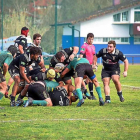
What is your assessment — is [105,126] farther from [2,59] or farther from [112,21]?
[112,21]

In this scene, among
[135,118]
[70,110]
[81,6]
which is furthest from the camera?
[81,6]

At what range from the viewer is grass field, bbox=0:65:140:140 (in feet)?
28.3

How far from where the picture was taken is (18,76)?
13.4 metres

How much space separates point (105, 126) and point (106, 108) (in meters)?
2.87

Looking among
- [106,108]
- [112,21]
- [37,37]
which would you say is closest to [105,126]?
[106,108]

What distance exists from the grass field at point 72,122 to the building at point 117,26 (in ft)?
150

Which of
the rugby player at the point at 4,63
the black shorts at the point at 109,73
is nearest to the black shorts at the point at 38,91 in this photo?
the rugby player at the point at 4,63

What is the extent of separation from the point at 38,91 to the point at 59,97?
0.66 metres

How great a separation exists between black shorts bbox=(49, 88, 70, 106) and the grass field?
29cm

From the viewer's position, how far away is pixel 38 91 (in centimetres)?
1266

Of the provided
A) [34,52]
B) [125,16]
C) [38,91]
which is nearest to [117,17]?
[125,16]

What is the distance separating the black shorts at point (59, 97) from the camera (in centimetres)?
1308

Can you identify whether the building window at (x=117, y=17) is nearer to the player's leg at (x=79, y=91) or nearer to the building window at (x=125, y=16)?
the building window at (x=125, y=16)

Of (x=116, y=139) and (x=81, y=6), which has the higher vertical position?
(x=81, y=6)
